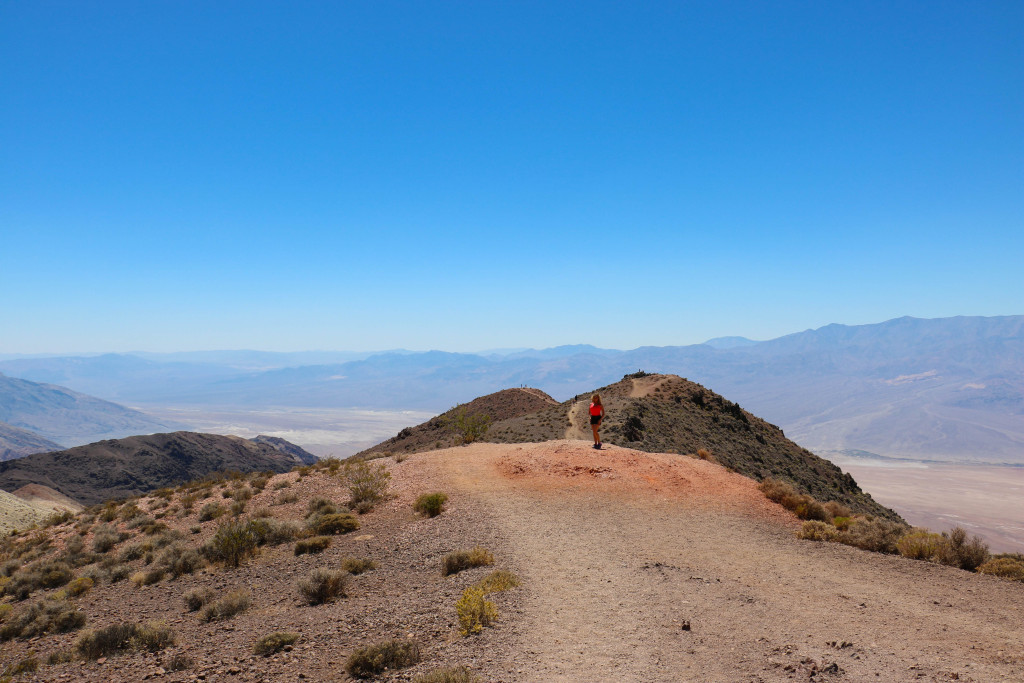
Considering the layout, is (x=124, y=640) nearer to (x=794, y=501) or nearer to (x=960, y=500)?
(x=794, y=501)

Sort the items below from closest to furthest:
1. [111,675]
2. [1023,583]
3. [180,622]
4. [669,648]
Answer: [669,648] < [111,675] < [1023,583] < [180,622]

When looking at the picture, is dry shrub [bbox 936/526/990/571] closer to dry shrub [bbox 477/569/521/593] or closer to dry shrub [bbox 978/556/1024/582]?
dry shrub [bbox 978/556/1024/582]

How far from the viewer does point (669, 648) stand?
287 inches

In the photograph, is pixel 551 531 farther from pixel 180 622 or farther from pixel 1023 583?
pixel 1023 583

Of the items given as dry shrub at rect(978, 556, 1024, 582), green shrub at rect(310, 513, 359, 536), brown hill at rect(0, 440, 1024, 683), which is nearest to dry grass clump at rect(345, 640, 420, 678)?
brown hill at rect(0, 440, 1024, 683)

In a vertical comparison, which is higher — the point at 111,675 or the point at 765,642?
the point at 765,642

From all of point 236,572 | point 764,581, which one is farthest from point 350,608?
point 764,581

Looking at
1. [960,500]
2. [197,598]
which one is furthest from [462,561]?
[960,500]

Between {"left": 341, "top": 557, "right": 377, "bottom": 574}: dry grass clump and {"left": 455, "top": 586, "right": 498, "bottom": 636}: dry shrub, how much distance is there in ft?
13.1

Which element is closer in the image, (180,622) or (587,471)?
(180,622)

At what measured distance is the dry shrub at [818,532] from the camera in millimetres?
13133

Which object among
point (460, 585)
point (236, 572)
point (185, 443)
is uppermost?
point (460, 585)

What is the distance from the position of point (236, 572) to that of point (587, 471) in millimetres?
11344

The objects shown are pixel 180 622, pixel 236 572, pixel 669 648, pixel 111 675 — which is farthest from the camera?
pixel 236 572
